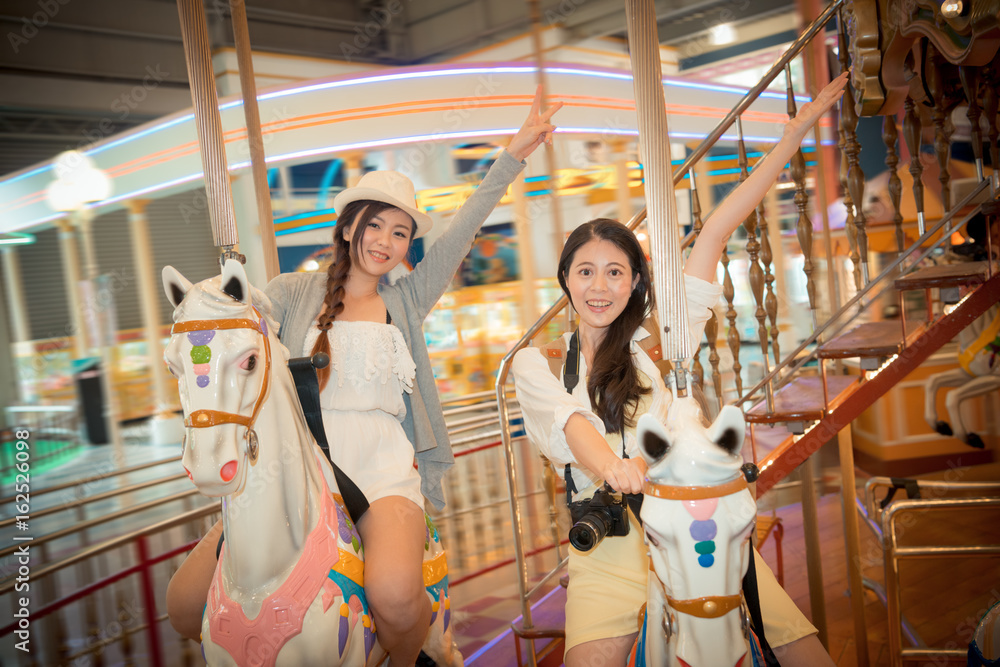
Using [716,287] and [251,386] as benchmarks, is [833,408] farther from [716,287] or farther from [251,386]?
[251,386]

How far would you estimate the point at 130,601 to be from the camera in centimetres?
332

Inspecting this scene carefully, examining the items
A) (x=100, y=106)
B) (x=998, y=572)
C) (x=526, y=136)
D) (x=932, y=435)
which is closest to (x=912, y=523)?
(x=998, y=572)

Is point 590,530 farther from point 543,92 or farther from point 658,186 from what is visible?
point 543,92

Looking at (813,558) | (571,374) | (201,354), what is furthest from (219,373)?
(813,558)

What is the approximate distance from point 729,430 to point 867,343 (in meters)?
1.75

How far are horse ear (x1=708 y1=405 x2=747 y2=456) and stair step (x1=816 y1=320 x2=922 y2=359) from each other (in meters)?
1.60

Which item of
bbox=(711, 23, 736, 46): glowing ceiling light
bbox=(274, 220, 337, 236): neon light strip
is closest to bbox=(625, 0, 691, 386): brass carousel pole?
bbox=(274, 220, 337, 236): neon light strip

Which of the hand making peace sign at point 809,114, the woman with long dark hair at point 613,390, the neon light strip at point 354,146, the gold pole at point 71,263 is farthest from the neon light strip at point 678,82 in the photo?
the gold pole at point 71,263

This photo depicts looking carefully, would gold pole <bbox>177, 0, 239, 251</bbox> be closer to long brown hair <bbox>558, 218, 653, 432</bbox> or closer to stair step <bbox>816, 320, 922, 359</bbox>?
long brown hair <bbox>558, 218, 653, 432</bbox>

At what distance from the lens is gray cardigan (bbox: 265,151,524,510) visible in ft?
6.06

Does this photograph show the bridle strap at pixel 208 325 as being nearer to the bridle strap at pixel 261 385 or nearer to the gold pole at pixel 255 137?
the bridle strap at pixel 261 385

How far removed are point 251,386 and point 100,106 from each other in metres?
4.91

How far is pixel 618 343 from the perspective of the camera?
164 centimetres

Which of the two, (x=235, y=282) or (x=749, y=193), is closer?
(x=235, y=282)
